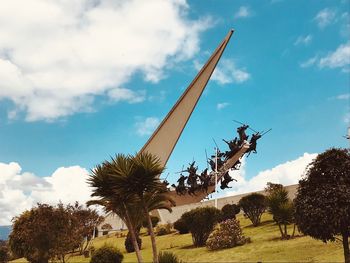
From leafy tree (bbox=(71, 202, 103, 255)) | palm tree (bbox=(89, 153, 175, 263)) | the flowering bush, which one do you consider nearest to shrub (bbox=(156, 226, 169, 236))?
leafy tree (bbox=(71, 202, 103, 255))

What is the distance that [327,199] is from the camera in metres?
14.8

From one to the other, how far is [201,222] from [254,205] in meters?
6.69

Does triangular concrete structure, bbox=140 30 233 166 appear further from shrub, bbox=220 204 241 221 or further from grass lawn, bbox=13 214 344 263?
grass lawn, bbox=13 214 344 263

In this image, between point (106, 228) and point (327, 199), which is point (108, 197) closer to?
point (327, 199)

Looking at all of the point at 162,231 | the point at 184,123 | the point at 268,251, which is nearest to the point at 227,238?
the point at 268,251

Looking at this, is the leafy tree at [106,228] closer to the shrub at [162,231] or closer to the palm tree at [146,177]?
the shrub at [162,231]

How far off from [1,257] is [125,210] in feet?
92.8

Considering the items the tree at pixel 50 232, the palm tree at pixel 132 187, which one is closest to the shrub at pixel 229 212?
the tree at pixel 50 232

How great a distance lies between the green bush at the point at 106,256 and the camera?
2339 centimetres

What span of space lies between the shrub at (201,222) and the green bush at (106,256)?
662cm

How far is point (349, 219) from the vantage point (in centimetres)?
1441

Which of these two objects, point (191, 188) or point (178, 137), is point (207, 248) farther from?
point (191, 188)

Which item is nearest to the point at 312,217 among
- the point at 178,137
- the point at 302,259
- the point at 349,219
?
the point at 349,219

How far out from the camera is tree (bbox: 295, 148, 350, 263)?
14539 millimetres
